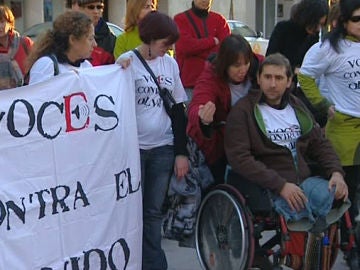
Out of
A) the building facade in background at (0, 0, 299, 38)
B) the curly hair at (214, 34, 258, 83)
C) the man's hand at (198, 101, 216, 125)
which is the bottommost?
the building facade in background at (0, 0, 299, 38)

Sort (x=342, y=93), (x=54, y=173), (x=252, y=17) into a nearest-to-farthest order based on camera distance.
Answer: (x=54, y=173), (x=342, y=93), (x=252, y=17)

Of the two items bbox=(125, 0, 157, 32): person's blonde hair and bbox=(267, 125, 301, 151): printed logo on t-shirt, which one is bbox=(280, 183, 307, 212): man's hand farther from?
bbox=(125, 0, 157, 32): person's blonde hair

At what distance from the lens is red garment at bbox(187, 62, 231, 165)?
4.55m

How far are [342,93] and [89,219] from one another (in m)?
1.92

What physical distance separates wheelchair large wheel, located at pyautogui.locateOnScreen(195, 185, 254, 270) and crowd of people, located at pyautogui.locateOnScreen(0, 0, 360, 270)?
175 millimetres

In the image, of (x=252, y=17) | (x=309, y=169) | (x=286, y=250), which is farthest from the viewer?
(x=252, y=17)

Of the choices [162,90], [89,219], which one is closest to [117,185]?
[89,219]

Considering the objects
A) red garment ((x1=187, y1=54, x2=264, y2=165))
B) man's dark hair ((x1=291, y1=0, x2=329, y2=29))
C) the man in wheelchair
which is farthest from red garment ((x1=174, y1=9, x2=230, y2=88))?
the man in wheelchair

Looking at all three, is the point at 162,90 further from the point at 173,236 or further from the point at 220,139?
the point at 173,236

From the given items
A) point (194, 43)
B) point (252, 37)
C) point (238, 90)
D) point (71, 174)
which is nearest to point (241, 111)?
point (238, 90)

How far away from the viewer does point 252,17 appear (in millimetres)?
30797

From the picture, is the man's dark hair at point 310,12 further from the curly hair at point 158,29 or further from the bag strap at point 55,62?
the bag strap at point 55,62

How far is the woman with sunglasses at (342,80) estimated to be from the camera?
193 inches

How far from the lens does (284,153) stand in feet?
14.5
